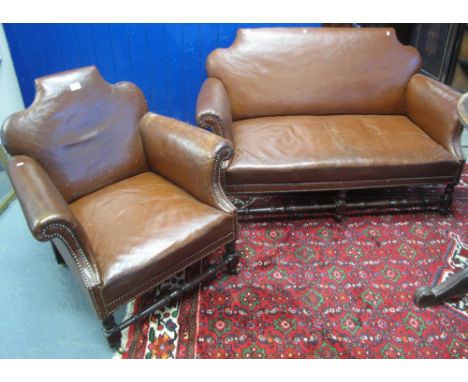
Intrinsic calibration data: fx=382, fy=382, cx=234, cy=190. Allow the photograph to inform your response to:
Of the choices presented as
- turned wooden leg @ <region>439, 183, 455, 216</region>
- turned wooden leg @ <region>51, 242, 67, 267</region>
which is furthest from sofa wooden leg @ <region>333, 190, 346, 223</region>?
turned wooden leg @ <region>51, 242, 67, 267</region>

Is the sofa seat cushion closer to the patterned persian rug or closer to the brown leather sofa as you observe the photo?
the brown leather sofa

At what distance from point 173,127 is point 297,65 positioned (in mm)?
1061

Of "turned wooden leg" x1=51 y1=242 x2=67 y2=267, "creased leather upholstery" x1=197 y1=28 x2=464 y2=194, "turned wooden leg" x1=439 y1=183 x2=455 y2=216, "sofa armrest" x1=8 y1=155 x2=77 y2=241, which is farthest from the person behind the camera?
"turned wooden leg" x1=439 y1=183 x2=455 y2=216

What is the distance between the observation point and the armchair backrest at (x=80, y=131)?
5.37ft

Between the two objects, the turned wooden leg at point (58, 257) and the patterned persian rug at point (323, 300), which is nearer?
the patterned persian rug at point (323, 300)

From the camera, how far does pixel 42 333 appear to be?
1.63 m

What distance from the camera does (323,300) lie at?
68.4 inches

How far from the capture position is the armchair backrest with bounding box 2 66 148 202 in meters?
1.64

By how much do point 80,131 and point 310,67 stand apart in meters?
1.45

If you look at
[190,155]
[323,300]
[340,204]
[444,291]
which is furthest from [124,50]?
[444,291]

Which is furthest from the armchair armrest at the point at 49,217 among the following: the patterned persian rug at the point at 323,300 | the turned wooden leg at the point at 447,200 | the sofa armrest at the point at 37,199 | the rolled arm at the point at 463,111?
the turned wooden leg at the point at 447,200

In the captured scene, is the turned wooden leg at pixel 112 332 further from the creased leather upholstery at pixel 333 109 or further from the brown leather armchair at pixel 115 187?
the creased leather upholstery at pixel 333 109

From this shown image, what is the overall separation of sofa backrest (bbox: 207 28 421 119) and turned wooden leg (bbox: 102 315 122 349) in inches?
Answer: 57.6
